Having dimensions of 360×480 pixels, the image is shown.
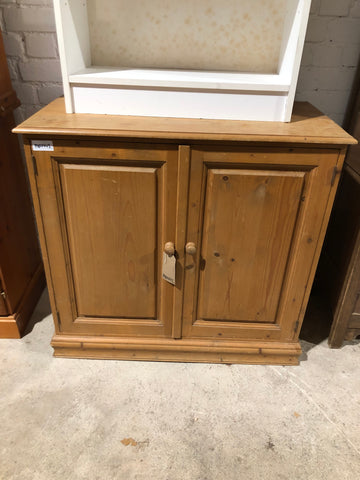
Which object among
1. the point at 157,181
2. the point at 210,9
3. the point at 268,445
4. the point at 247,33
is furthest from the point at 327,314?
the point at 210,9

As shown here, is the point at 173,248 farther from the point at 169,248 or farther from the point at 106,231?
the point at 106,231

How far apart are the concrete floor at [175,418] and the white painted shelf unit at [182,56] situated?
3.44ft

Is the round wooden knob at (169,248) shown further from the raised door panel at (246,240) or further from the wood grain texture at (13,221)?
the wood grain texture at (13,221)

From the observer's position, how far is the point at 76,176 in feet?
3.98

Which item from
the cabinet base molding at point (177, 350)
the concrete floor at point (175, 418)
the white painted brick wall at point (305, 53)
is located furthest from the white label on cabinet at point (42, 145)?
the concrete floor at point (175, 418)

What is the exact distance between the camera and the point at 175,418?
1341 millimetres

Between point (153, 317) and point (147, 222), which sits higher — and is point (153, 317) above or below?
below

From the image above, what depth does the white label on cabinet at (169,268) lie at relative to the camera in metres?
1.33

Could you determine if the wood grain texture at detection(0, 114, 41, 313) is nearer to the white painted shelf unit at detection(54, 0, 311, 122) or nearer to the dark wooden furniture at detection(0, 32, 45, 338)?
the dark wooden furniture at detection(0, 32, 45, 338)

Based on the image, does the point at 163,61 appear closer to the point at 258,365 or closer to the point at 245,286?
the point at 245,286

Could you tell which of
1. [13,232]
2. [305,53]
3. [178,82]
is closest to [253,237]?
[178,82]

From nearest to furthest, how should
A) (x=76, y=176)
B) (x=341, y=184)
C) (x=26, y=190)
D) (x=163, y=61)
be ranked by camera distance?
(x=76, y=176)
(x=163, y=61)
(x=341, y=184)
(x=26, y=190)

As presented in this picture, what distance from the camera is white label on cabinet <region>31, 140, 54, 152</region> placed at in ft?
3.80

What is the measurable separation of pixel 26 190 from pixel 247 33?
1.24 m
